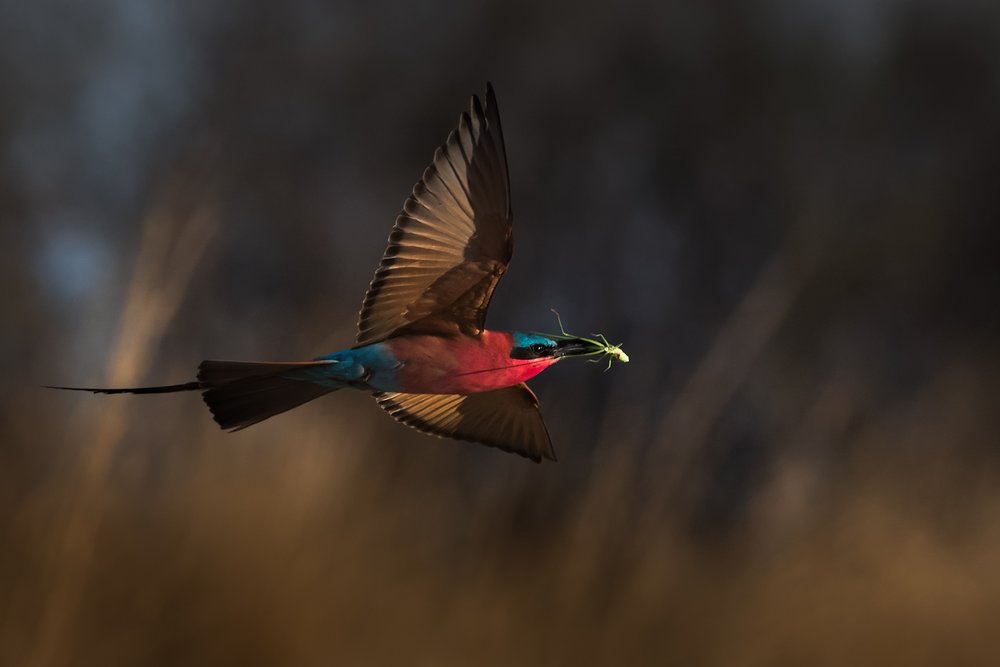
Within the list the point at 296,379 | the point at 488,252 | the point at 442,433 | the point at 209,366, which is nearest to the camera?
the point at 209,366

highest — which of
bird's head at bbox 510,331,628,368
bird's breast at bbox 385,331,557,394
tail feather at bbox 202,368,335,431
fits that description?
bird's head at bbox 510,331,628,368

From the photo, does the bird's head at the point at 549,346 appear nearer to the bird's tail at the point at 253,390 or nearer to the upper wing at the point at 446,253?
the upper wing at the point at 446,253

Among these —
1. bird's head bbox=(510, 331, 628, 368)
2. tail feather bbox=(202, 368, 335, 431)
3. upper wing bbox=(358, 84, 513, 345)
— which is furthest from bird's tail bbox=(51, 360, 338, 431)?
bird's head bbox=(510, 331, 628, 368)

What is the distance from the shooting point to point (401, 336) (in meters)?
1.15

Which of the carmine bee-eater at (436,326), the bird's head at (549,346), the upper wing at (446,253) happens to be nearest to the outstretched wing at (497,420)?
the carmine bee-eater at (436,326)

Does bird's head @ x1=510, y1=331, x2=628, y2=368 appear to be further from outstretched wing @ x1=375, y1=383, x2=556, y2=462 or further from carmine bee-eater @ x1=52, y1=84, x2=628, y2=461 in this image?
outstretched wing @ x1=375, y1=383, x2=556, y2=462

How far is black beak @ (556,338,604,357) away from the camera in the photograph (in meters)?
1.05

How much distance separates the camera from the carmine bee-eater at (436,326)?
106 cm

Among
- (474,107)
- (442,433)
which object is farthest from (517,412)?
(474,107)

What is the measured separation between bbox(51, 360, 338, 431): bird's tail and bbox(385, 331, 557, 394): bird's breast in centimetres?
9

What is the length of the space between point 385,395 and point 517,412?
254mm

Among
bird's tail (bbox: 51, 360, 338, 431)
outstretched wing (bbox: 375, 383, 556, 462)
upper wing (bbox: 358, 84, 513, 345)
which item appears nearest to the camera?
bird's tail (bbox: 51, 360, 338, 431)

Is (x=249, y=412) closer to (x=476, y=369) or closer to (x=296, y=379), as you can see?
(x=296, y=379)

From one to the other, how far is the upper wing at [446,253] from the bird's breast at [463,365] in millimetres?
35
